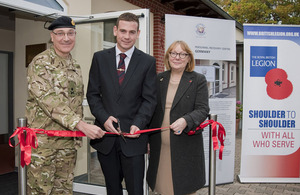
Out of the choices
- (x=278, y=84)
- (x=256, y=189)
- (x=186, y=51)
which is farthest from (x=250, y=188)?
(x=186, y=51)

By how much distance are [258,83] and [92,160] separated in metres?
2.77

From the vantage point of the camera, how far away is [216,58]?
4.04m

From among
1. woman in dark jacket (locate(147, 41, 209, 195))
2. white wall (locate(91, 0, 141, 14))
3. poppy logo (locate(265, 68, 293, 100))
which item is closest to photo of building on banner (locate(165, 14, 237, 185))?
poppy logo (locate(265, 68, 293, 100))

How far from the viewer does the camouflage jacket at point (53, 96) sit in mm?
2053

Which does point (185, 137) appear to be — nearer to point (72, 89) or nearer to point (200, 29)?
point (72, 89)

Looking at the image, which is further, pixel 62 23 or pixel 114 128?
pixel 62 23

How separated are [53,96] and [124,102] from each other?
51cm

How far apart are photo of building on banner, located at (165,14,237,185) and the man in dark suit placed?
67.9 inches

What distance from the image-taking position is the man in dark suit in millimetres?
2113

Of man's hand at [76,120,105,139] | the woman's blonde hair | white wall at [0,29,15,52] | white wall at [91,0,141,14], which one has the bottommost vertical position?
man's hand at [76,120,105,139]

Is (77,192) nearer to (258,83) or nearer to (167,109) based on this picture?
(167,109)

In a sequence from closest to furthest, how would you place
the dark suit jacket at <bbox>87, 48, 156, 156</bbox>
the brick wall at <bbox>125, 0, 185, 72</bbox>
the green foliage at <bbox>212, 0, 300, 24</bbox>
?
the dark suit jacket at <bbox>87, 48, 156, 156</bbox>, the brick wall at <bbox>125, 0, 185, 72</bbox>, the green foliage at <bbox>212, 0, 300, 24</bbox>

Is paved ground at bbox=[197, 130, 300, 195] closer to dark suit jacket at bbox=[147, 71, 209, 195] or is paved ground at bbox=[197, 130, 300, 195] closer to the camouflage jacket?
dark suit jacket at bbox=[147, 71, 209, 195]

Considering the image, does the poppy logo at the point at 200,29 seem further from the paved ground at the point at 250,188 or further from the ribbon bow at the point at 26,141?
the ribbon bow at the point at 26,141
